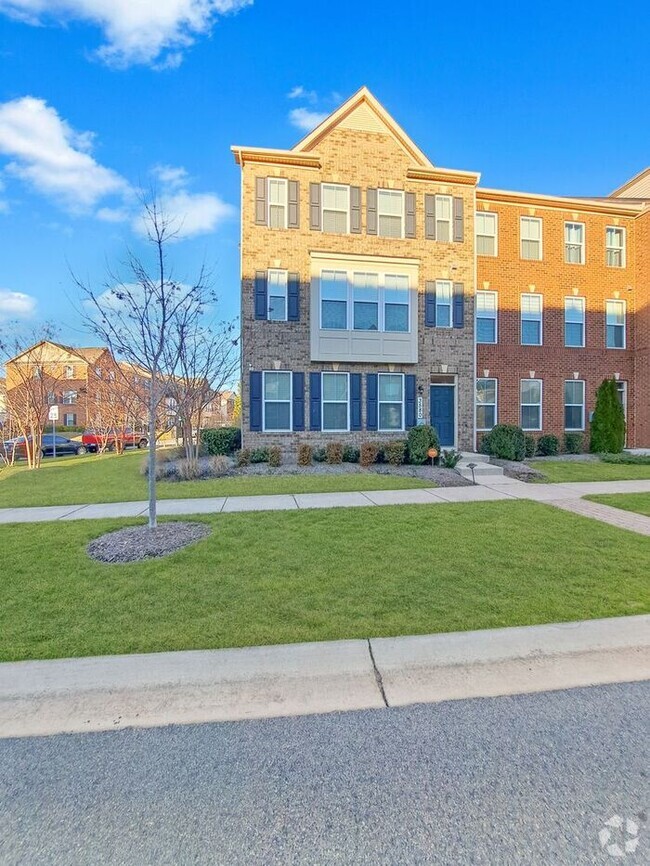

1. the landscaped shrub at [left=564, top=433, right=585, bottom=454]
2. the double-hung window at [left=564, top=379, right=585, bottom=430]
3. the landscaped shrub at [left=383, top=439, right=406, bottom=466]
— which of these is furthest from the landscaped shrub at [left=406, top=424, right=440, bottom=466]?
the double-hung window at [left=564, top=379, right=585, bottom=430]

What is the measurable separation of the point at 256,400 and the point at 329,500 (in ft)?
20.6

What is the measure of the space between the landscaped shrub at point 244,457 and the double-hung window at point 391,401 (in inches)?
174

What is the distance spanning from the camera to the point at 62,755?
2254 millimetres

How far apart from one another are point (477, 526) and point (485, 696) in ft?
12.4

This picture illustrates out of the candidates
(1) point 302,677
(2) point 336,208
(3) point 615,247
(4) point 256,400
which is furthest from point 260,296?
(3) point 615,247

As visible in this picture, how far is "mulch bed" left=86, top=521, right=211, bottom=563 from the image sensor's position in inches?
202

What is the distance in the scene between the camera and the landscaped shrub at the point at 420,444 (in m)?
12.7

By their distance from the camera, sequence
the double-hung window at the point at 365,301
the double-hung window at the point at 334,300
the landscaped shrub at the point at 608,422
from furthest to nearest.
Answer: the landscaped shrub at the point at 608,422 → the double-hung window at the point at 365,301 → the double-hung window at the point at 334,300

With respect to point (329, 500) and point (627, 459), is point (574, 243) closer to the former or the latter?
point (627, 459)

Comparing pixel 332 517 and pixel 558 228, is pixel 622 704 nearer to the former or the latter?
pixel 332 517

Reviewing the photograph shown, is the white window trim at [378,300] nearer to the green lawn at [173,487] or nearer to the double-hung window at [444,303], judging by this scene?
the double-hung window at [444,303]

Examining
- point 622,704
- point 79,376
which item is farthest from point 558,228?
point 79,376

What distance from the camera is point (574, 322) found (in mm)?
16312

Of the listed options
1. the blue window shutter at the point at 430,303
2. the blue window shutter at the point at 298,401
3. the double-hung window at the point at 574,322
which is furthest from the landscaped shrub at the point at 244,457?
the double-hung window at the point at 574,322
